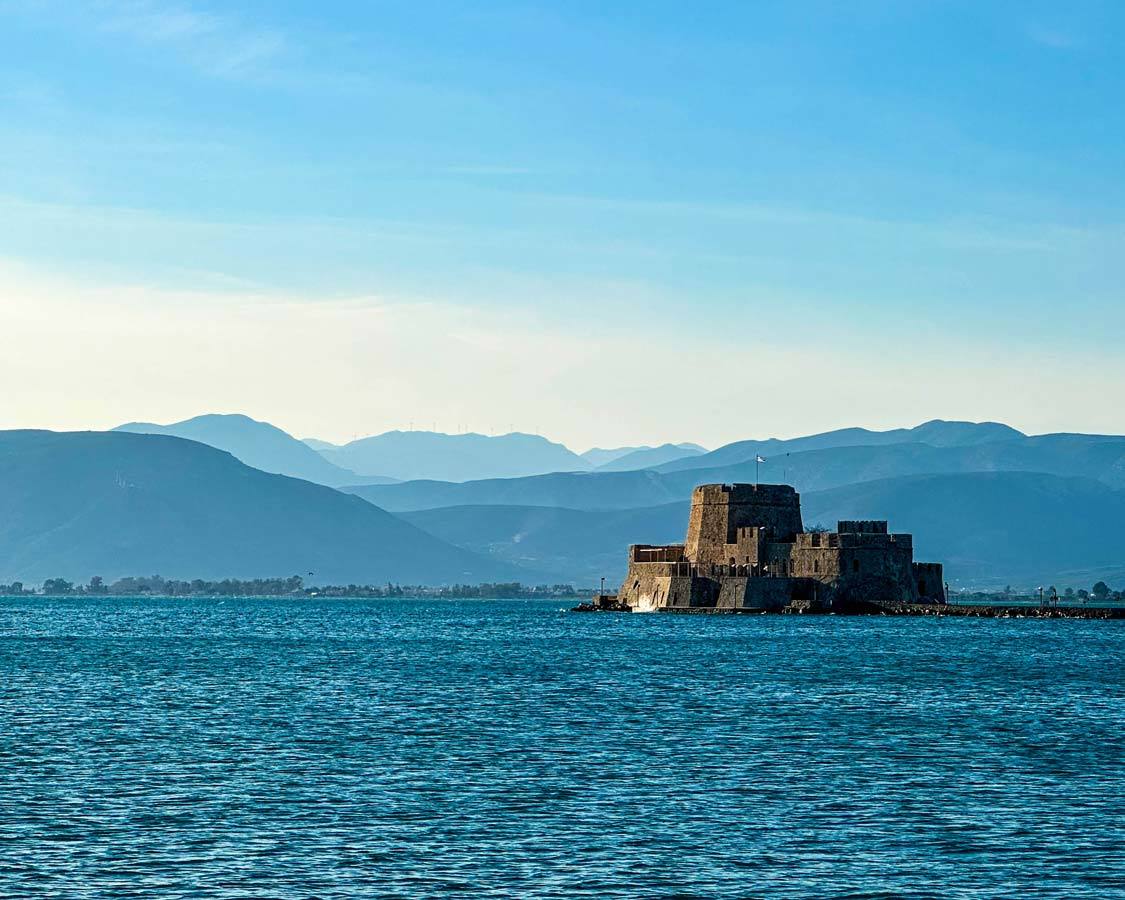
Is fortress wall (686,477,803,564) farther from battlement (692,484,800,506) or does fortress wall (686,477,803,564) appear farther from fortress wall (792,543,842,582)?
fortress wall (792,543,842,582)

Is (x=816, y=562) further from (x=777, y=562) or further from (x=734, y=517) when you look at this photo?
(x=734, y=517)

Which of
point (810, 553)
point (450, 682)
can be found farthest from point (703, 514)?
point (450, 682)

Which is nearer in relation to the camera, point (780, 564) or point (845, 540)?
point (845, 540)

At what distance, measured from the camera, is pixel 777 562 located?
176 meters

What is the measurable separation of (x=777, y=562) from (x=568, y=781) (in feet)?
414

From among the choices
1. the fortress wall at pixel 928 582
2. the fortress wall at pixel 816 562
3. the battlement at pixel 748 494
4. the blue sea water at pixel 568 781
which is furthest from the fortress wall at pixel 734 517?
the blue sea water at pixel 568 781

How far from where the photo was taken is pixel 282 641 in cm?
14788

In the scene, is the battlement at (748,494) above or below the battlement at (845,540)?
above

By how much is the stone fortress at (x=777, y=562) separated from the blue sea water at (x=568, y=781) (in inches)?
2760

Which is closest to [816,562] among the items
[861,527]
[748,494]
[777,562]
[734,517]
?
[777,562]

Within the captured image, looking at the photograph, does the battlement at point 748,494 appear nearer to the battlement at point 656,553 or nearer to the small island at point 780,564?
the small island at point 780,564

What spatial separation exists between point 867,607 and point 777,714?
106m

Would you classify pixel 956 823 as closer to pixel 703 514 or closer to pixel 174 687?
pixel 174 687

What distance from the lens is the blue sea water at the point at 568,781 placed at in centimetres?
3809
